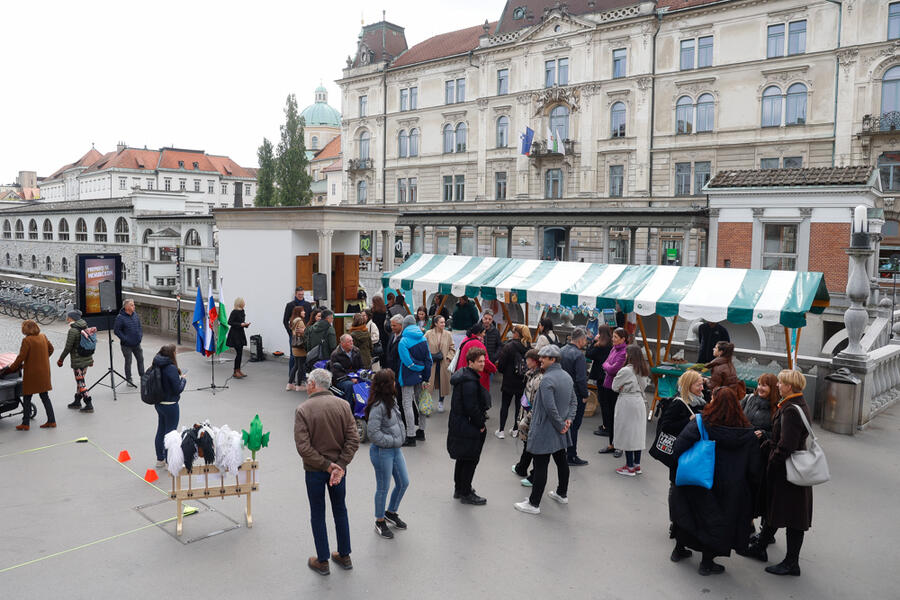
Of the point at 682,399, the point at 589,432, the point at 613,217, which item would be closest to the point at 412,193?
the point at 613,217

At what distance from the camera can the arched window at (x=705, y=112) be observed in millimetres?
A: 42938

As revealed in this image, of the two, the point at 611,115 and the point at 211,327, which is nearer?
the point at 211,327

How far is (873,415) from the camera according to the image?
38.9 feet

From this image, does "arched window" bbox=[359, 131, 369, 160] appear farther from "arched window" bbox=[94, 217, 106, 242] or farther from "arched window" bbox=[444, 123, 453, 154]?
"arched window" bbox=[94, 217, 106, 242]

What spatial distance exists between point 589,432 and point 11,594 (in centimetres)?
805

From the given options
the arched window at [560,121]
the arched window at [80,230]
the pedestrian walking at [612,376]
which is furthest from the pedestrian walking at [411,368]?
the arched window at [80,230]

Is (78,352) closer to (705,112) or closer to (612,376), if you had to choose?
(612,376)

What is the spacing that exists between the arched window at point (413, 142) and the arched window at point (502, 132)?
Result: 823 cm

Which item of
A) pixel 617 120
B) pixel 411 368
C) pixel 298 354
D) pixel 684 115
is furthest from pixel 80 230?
pixel 411 368

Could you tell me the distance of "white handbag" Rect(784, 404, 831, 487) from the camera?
596 centimetres

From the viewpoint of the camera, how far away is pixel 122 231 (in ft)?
187

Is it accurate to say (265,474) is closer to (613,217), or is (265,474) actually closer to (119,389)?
(119,389)

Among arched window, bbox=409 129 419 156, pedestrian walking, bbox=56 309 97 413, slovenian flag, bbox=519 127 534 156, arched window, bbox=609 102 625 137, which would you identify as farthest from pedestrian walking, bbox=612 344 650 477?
arched window, bbox=409 129 419 156

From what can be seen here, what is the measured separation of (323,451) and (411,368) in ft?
13.0
